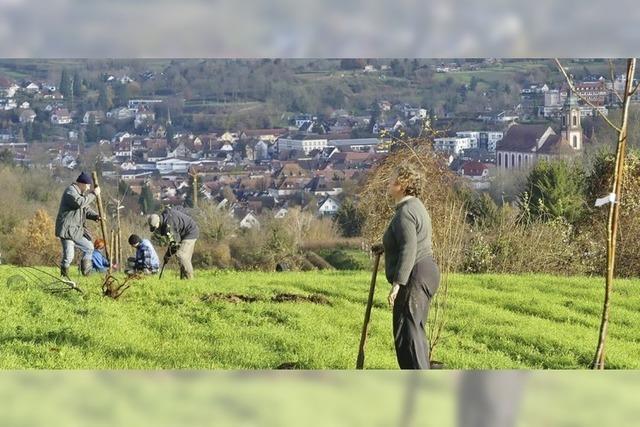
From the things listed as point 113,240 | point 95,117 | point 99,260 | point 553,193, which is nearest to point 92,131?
point 95,117

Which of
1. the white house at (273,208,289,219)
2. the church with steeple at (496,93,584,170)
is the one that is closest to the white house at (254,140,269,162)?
the white house at (273,208,289,219)

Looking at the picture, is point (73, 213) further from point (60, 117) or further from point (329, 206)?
point (329, 206)

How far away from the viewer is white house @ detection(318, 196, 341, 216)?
→ 7172 millimetres

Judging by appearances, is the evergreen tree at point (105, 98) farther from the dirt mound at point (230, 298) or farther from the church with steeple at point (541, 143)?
the church with steeple at point (541, 143)

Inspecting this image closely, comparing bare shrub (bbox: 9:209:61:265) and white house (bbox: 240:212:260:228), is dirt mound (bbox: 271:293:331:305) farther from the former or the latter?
bare shrub (bbox: 9:209:61:265)

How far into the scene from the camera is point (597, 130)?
715cm

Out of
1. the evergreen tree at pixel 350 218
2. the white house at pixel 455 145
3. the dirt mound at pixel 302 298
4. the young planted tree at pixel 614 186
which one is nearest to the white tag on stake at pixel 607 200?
the young planted tree at pixel 614 186

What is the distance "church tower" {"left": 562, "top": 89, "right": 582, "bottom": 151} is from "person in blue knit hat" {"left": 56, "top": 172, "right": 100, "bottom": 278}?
2.22 meters

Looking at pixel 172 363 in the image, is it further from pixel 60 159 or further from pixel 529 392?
pixel 529 392

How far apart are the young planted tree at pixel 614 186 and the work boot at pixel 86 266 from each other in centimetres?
244

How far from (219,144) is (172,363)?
105 centimetres

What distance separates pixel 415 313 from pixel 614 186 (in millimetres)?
1215

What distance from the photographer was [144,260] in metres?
7.41
